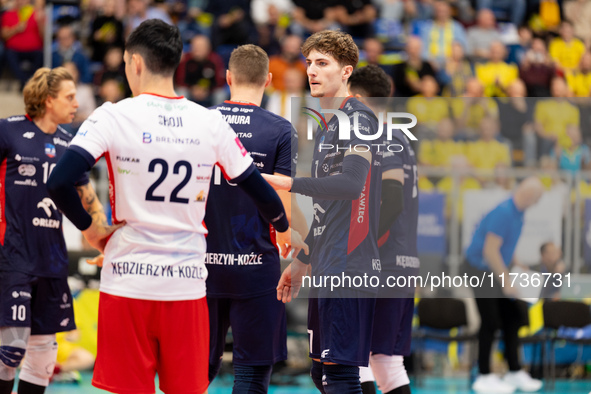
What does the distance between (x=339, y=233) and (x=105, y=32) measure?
10547mm

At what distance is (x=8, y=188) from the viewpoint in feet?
20.4

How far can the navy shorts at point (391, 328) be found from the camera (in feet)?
19.3

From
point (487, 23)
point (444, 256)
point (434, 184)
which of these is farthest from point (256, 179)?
point (487, 23)

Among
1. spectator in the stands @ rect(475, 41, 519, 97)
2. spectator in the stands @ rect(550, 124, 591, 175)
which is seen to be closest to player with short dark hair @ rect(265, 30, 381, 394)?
spectator in the stands @ rect(550, 124, 591, 175)

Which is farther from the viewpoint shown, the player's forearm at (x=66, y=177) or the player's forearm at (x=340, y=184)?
the player's forearm at (x=340, y=184)

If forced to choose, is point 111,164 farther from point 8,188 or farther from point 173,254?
point 8,188

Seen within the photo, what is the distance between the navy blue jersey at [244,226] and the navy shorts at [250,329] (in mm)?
74

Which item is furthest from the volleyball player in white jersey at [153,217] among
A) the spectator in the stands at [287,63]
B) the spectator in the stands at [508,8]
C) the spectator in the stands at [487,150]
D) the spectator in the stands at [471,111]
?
the spectator in the stands at [508,8]

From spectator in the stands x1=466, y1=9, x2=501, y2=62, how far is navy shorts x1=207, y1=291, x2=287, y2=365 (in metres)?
12.1

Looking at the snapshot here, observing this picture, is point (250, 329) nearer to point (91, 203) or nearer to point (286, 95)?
point (91, 203)

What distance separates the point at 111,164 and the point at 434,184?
24.9 feet

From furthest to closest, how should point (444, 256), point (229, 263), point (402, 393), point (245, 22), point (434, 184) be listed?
point (245, 22), point (434, 184), point (444, 256), point (402, 393), point (229, 263)

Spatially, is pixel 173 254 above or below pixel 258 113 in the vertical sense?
below

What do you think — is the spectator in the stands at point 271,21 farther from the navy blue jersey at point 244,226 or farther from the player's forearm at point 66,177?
the player's forearm at point 66,177
